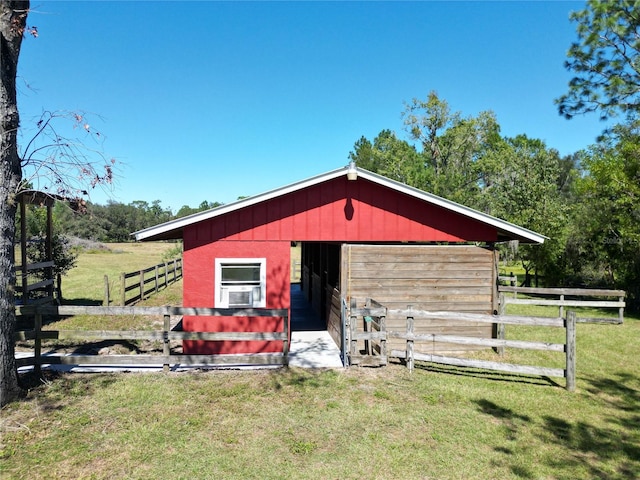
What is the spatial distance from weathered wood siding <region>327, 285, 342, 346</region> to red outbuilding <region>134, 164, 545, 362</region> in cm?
14

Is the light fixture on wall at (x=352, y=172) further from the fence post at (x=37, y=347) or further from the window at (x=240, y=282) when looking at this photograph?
the fence post at (x=37, y=347)

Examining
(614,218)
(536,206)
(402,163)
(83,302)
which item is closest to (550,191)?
(536,206)

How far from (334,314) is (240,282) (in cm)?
301

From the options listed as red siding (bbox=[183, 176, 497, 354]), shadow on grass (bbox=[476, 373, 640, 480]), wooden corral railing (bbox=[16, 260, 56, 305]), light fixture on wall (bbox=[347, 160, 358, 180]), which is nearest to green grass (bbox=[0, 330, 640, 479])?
shadow on grass (bbox=[476, 373, 640, 480])

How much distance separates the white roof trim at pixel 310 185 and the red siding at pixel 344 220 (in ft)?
0.84

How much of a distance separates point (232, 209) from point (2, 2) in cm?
514

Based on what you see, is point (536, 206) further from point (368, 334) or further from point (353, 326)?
point (353, 326)

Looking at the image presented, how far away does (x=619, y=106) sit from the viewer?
17.6m

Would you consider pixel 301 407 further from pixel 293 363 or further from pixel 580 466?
pixel 580 466

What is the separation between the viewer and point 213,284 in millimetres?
9289

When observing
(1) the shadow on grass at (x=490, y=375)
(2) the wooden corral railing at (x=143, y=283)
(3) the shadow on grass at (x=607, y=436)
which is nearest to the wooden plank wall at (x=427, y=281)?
(1) the shadow on grass at (x=490, y=375)

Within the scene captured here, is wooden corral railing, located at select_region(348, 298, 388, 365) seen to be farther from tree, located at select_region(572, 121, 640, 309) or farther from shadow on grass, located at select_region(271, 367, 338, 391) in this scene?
tree, located at select_region(572, 121, 640, 309)

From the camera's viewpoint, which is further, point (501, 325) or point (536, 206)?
point (536, 206)

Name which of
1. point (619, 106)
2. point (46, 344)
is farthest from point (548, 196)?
point (46, 344)
